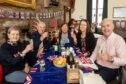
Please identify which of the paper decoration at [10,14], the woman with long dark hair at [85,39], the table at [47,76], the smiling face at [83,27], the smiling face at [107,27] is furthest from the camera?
the smiling face at [83,27]

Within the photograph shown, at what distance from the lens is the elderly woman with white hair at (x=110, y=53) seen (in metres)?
2.83

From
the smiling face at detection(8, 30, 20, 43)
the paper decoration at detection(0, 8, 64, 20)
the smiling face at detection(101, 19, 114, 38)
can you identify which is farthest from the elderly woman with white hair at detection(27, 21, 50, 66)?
the smiling face at detection(101, 19, 114, 38)

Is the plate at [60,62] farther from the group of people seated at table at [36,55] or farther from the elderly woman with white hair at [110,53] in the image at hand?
the elderly woman with white hair at [110,53]

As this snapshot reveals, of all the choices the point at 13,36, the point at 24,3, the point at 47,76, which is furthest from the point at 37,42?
the point at 47,76

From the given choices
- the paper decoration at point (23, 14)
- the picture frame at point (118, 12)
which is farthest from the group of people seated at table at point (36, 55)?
the picture frame at point (118, 12)

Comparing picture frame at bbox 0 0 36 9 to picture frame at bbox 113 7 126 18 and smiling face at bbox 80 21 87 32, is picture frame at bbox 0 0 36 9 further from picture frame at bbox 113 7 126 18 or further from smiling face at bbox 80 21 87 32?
picture frame at bbox 113 7 126 18

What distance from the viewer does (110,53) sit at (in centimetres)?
299

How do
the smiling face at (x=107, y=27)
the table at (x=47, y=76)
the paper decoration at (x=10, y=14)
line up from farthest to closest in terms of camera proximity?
the paper decoration at (x=10, y=14) < the smiling face at (x=107, y=27) < the table at (x=47, y=76)

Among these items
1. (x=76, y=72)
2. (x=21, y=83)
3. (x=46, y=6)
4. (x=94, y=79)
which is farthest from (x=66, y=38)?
(x=94, y=79)

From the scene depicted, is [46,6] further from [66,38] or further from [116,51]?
[116,51]

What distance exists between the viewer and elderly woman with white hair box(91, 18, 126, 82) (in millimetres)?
2834

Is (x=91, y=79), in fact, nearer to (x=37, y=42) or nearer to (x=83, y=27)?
(x=37, y=42)

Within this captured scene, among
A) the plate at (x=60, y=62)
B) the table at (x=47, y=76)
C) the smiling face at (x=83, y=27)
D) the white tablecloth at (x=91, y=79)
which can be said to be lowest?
the table at (x=47, y=76)

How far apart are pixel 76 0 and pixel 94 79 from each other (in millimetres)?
9964
